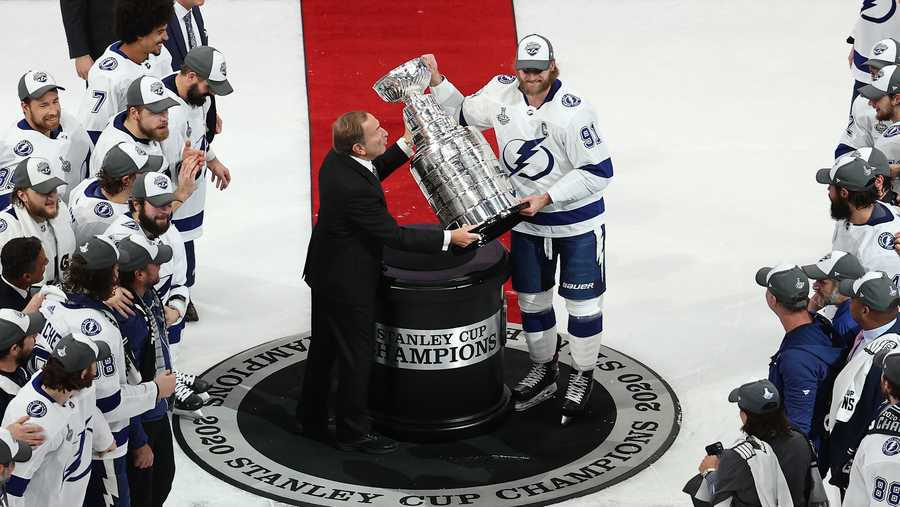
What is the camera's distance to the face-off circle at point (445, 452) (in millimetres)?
6324

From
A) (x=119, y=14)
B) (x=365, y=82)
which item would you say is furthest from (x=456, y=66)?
(x=119, y=14)

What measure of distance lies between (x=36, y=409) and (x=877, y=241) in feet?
12.2

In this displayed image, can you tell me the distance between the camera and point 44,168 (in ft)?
19.3

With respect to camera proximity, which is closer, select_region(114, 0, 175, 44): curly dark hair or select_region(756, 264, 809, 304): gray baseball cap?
select_region(756, 264, 809, 304): gray baseball cap

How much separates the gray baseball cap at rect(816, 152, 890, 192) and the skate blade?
2.09 m

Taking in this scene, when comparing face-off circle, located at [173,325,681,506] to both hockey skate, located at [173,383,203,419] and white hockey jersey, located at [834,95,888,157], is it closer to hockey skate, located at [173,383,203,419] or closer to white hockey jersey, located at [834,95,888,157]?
hockey skate, located at [173,383,203,419]

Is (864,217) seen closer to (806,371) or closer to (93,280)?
(806,371)

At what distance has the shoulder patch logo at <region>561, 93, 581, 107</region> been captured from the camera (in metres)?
6.66

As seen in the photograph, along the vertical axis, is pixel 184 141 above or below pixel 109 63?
below

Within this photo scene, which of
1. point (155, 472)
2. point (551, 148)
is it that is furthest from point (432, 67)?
point (155, 472)

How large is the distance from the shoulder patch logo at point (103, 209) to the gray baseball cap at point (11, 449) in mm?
1845

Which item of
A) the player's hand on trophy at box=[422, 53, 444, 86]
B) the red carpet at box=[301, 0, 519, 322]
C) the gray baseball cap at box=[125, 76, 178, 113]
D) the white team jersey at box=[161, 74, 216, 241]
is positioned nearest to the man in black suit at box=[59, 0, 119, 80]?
the white team jersey at box=[161, 74, 216, 241]

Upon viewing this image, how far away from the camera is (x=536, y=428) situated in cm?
697

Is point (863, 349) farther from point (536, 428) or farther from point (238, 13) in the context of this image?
point (238, 13)
